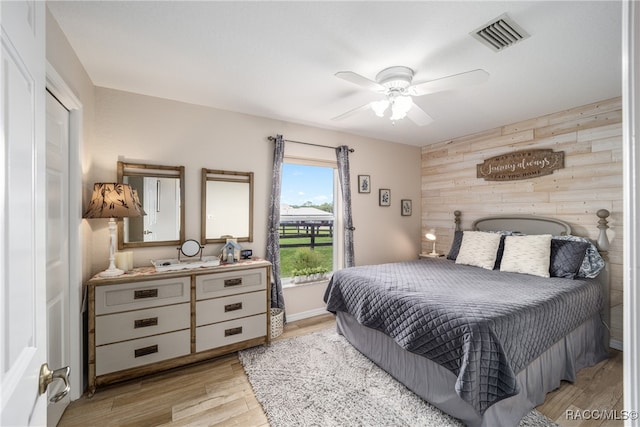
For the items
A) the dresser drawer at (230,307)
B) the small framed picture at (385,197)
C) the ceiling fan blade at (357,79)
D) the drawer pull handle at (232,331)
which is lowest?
the drawer pull handle at (232,331)

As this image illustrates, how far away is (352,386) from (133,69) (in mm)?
3076

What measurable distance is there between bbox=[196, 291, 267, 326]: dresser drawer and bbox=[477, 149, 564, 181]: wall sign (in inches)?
130

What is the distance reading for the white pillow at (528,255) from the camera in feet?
8.90

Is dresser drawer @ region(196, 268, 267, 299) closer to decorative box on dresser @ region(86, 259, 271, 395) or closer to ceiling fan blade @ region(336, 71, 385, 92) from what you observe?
decorative box on dresser @ region(86, 259, 271, 395)

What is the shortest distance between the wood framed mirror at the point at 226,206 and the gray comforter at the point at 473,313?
4.00ft

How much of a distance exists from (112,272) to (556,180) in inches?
179

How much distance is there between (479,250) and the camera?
318cm

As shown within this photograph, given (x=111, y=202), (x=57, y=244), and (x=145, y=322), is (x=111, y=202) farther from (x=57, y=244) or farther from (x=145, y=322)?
(x=145, y=322)

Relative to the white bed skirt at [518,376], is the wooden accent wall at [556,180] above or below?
above

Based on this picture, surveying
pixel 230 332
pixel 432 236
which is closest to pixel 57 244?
pixel 230 332

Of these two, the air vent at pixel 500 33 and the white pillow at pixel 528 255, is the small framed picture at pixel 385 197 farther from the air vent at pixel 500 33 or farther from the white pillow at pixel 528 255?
the air vent at pixel 500 33

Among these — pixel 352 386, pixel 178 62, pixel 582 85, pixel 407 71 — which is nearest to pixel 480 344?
pixel 352 386

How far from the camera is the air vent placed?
64.0 inches

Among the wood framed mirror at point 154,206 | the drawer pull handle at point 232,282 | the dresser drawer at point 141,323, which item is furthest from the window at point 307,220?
the dresser drawer at point 141,323
